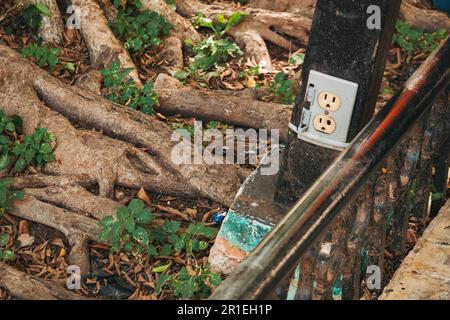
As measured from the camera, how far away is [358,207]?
154 inches

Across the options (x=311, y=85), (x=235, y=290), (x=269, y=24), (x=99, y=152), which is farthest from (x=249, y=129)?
(x=235, y=290)

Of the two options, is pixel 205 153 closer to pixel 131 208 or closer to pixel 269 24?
pixel 131 208

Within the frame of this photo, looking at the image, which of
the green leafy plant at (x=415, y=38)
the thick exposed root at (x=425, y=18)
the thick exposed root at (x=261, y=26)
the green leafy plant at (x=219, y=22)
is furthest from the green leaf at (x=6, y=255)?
the thick exposed root at (x=425, y=18)

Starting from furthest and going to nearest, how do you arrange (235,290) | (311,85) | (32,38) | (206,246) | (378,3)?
(32,38) → (206,246) → (311,85) → (378,3) → (235,290)

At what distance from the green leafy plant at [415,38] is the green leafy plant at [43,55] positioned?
10.3 ft

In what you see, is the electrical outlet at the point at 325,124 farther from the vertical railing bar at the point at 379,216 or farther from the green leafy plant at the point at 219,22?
the green leafy plant at the point at 219,22

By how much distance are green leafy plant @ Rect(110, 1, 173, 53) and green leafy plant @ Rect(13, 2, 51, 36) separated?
Answer: 60cm

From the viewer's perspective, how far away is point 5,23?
6977 mm

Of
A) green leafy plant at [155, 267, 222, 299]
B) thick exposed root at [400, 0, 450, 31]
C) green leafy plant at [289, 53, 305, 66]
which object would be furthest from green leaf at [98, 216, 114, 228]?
thick exposed root at [400, 0, 450, 31]

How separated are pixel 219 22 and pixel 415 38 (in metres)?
1.83

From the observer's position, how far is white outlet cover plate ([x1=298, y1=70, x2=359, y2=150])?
409cm

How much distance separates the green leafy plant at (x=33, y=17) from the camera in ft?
22.3

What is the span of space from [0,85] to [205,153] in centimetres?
163

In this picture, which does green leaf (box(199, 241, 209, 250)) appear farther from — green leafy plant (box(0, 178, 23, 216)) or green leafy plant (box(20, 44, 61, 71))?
green leafy plant (box(20, 44, 61, 71))
